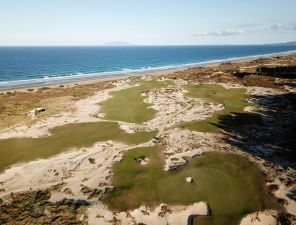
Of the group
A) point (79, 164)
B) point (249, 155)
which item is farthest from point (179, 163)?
point (79, 164)

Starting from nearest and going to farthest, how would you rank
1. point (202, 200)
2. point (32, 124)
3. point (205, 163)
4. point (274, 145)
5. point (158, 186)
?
point (202, 200), point (158, 186), point (205, 163), point (274, 145), point (32, 124)

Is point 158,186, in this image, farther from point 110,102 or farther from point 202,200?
point 110,102

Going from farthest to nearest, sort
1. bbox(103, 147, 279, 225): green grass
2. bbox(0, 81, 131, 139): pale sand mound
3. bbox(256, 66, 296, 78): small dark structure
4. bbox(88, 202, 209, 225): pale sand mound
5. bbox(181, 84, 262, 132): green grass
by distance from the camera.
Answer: bbox(256, 66, 296, 78): small dark structure
bbox(181, 84, 262, 132): green grass
bbox(0, 81, 131, 139): pale sand mound
bbox(103, 147, 279, 225): green grass
bbox(88, 202, 209, 225): pale sand mound

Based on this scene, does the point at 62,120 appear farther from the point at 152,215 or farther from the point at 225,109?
the point at 152,215

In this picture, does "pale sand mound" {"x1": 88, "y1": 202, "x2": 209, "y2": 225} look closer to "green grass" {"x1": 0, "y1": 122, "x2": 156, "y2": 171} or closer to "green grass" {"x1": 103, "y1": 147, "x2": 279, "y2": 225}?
"green grass" {"x1": 103, "y1": 147, "x2": 279, "y2": 225}

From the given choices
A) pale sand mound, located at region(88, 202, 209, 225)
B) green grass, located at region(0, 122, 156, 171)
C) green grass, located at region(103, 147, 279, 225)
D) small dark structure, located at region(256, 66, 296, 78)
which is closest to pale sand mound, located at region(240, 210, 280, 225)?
green grass, located at region(103, 147, 279, 225)

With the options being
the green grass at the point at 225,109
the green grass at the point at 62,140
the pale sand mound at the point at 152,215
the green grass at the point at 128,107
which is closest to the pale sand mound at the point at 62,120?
the green grass at the point at 62,140
